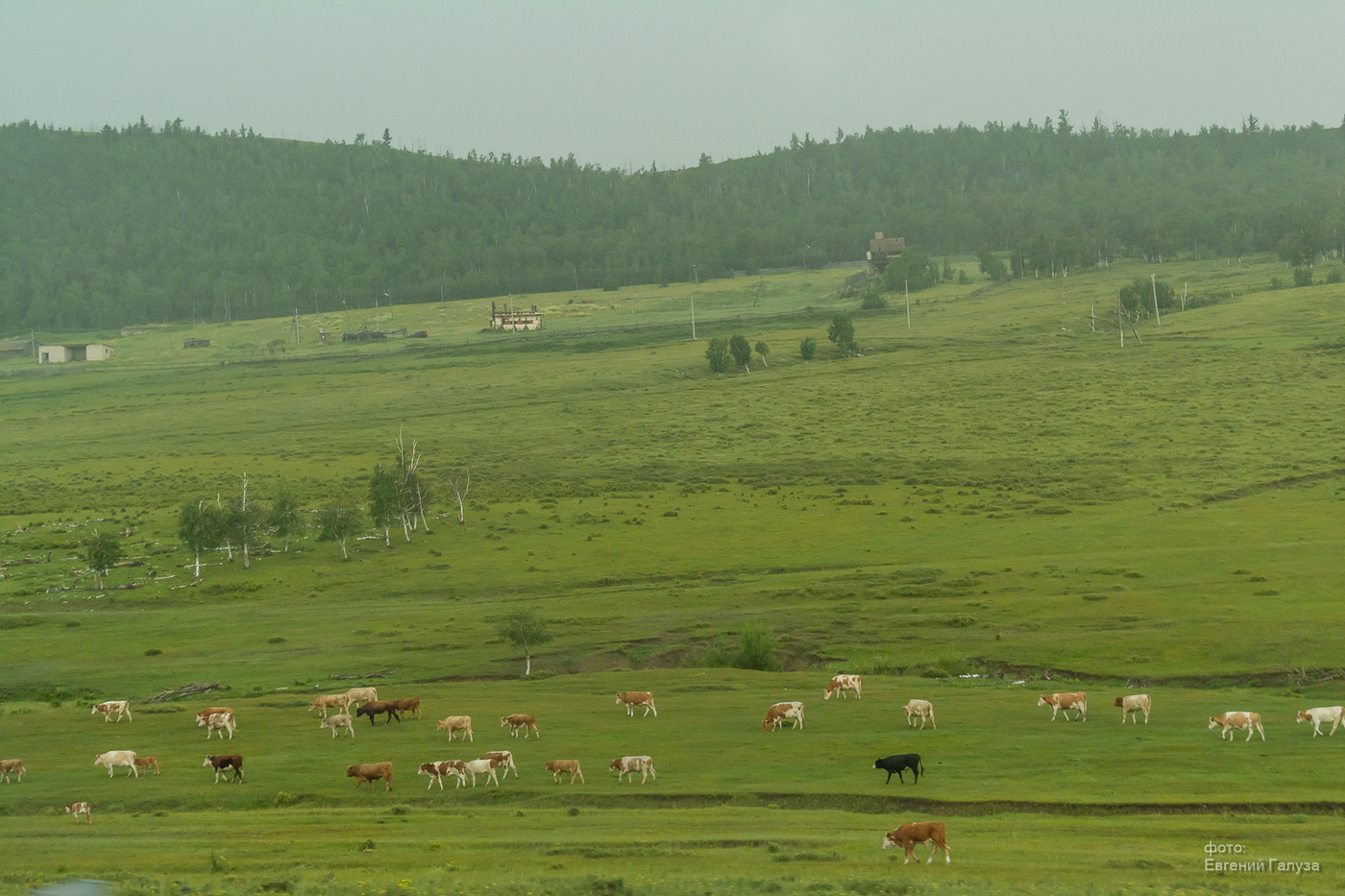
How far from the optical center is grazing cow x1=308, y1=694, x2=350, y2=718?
36641mm

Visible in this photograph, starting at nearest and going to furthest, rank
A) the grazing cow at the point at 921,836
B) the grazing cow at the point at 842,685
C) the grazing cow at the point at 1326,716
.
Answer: the grazing cow at the point at 921,836, the grazing cow at the point at 1326,716, the grazing cow at the point at 842,685

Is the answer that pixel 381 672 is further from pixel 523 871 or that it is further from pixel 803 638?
pixel 523 871

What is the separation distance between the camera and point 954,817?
80.1 ft

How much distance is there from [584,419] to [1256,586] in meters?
81.7

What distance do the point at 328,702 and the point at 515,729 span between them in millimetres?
7877

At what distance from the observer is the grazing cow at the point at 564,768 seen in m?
28.0

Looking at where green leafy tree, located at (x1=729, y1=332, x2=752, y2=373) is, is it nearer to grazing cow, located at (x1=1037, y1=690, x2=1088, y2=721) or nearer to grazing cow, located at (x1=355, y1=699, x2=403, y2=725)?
grazing cow, located at (x1=355, y1=699, x2=403, y2=725)

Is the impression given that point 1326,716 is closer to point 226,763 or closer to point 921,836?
point 921,836

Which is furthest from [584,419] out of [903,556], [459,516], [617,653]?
[617,653]

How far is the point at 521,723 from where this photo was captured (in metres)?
33.8

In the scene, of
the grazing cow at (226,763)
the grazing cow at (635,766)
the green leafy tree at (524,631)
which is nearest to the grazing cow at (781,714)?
the grazing cow at (635,766)

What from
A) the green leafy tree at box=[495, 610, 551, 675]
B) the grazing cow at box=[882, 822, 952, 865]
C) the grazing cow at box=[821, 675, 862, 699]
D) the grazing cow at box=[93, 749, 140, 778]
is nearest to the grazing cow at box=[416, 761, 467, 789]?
the grazing cow at box=[93, 749, 140, 778]

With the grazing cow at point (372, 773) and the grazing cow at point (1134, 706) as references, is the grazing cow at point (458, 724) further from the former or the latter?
the grazing cow at point (1134, 706)

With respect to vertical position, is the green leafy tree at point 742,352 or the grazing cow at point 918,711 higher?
the green leafy tree at point 742,352
